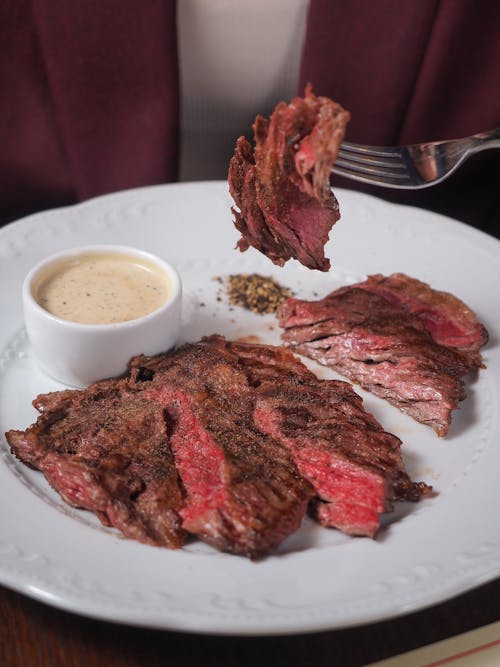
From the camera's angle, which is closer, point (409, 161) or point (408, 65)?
point (409, 161)

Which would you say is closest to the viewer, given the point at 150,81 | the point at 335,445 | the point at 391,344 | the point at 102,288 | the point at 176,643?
the point at 176,643

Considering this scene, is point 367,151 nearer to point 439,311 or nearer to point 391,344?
point 439,311

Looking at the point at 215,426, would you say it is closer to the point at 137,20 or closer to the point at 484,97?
the point at 137,20

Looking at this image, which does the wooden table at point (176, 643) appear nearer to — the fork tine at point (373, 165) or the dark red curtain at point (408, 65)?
the fork tine at point (373, 165)

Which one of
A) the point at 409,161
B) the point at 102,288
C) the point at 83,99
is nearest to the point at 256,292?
the point at 102,288

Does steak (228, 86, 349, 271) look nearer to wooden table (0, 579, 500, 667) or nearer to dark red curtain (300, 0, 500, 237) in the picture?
wooden table (0, 579, 500, 667)

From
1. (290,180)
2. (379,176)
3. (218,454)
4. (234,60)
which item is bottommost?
(218,454)

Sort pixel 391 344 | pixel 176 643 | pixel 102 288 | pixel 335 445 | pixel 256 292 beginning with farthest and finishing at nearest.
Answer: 1. pixel 256 292
2. pixel 102 288
3. pixel 391 344
4. pixel 335 445
5. pixel 176 643
